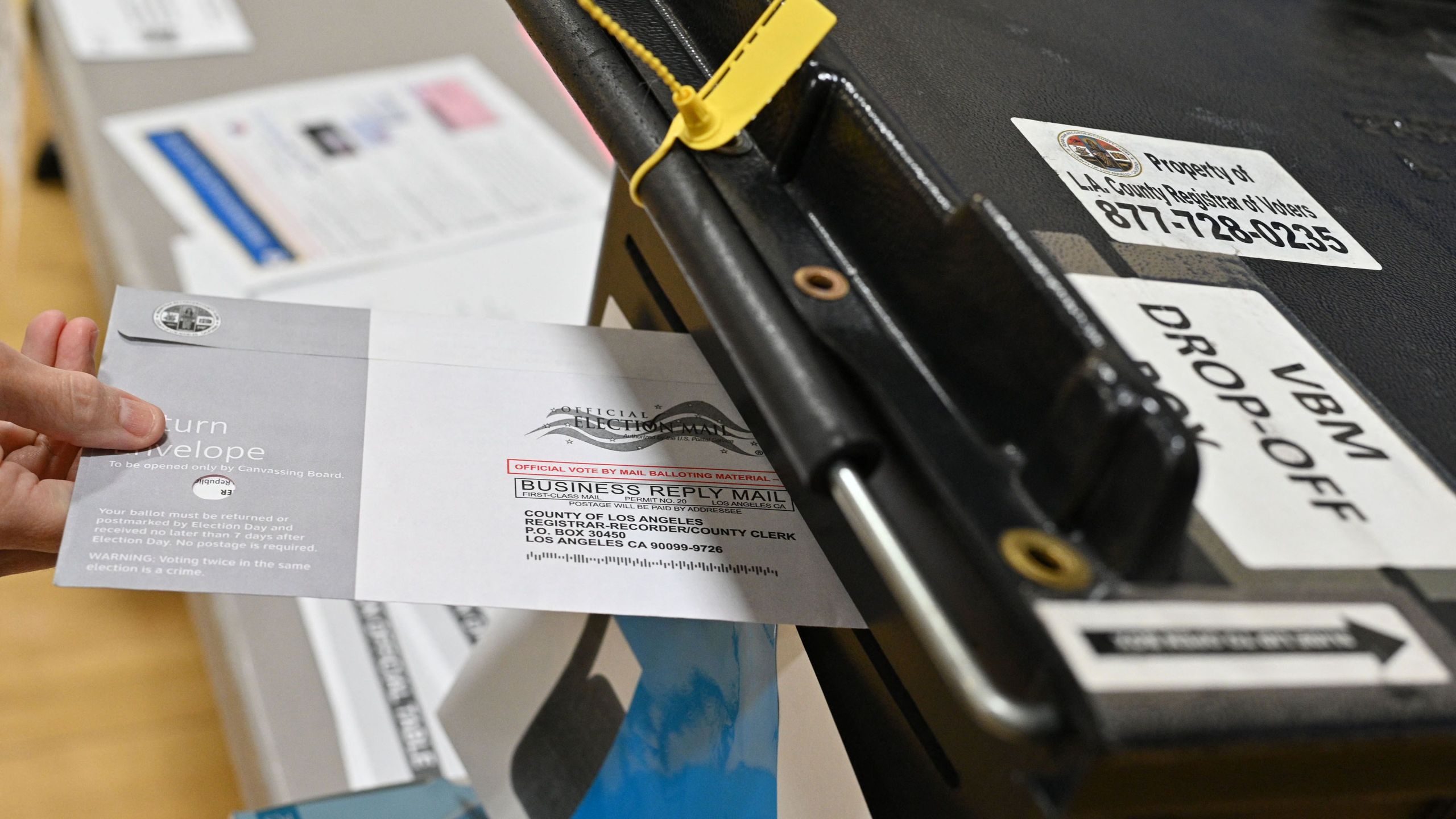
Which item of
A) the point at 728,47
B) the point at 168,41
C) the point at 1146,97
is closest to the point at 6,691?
the point at 168,41

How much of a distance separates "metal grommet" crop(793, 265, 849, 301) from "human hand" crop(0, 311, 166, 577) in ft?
0.74

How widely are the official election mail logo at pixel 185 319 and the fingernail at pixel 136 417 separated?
4 cm

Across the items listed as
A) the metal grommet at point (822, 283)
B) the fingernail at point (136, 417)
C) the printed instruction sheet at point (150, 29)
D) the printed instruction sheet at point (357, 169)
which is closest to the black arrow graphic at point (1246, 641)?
the metal grommet at point (822, 283)

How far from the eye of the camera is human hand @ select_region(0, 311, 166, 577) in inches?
15.5

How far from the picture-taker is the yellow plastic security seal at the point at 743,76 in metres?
0.38

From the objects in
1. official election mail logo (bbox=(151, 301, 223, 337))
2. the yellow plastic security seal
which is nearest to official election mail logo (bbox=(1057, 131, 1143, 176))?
the yellow plastic security seal

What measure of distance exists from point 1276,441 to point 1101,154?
0.46 feet

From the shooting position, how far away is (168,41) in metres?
1.17

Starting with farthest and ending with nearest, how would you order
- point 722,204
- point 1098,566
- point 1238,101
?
point 1238,101 → point 722,204 → point 1098,566

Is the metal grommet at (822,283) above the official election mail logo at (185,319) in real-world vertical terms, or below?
above

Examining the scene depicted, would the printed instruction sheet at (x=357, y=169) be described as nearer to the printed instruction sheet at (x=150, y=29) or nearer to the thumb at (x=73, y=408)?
the printed instruction sheet at (x=150, y=29)

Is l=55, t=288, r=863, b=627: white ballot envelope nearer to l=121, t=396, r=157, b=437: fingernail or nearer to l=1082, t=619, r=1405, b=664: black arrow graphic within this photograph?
l=121, t=396, r=157, b=437: fingernail

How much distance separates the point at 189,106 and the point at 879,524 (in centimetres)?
103

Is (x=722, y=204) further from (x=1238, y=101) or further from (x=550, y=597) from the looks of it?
(x=1238, y=101)
